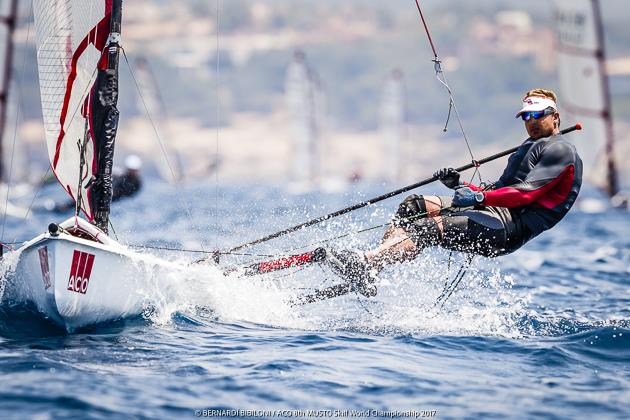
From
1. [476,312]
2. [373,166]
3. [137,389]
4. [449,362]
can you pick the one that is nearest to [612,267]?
[476,312]

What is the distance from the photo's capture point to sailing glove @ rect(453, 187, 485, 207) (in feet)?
20.6

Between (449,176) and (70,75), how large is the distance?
2900 millimetres

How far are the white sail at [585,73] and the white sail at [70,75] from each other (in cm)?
2106

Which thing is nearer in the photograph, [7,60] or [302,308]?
[302,308]

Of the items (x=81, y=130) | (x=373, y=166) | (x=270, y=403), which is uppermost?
(x=373, y=166)

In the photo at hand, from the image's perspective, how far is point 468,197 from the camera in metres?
6.30

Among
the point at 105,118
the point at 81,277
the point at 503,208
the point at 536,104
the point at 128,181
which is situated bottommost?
the point at 81,277

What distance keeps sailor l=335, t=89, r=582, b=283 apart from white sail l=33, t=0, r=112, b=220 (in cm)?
207

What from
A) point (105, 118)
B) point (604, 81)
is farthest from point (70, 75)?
point (604, 81)

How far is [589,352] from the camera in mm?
5988

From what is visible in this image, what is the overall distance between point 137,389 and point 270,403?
70 cm

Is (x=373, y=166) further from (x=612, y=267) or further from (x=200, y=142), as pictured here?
(x=612, y=267)

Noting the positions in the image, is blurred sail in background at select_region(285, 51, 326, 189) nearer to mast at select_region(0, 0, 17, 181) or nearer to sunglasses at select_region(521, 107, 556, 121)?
mast at select_region(0, 0, 17, 181)

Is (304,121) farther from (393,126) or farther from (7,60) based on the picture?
(7,60)
